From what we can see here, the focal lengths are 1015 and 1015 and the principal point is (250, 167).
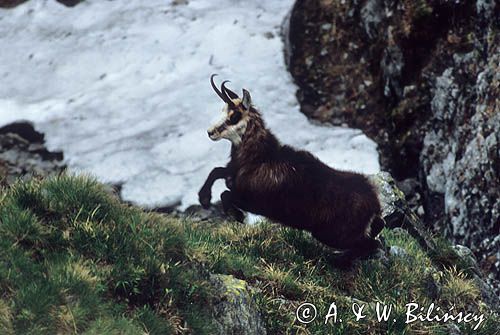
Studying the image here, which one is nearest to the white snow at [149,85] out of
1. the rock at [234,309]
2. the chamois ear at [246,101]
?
the chamois ear at [246,101]

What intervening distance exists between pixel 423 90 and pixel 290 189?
6176 millimetres

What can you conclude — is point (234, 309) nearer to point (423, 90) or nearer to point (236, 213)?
point (236, 213)

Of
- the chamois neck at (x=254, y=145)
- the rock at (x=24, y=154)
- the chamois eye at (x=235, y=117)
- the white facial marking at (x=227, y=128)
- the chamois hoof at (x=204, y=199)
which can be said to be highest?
the chamois eye at (x=235, y=117)

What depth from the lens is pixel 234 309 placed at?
857cm

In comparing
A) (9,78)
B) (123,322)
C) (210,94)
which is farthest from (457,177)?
(9,78)

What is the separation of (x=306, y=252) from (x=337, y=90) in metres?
7.70

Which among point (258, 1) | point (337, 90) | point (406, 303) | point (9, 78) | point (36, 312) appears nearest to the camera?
point (36, 312)

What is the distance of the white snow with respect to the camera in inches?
643

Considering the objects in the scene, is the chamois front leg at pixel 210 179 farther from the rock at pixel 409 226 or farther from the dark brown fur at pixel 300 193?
the rock at pixel 409 226

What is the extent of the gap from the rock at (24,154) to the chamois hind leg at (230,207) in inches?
263

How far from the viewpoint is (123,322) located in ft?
25.8

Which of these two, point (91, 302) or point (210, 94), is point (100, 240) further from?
point (210, 94)

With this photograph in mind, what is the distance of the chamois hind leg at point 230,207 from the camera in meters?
9.66

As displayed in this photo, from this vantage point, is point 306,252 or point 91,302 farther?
point 306,252
